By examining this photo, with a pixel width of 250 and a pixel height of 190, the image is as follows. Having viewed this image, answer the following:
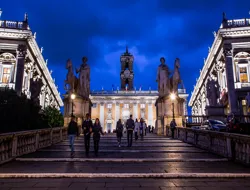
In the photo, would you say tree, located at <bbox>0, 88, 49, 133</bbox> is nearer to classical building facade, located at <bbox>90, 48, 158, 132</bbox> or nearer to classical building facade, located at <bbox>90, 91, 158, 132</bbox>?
classical building facade, located at <bbox>90, 48, 158, 132</bbox>

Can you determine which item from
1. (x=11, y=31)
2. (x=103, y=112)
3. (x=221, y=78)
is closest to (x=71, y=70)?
(x=11, y=31)

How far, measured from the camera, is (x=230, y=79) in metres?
33.0

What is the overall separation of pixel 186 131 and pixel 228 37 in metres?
27.1

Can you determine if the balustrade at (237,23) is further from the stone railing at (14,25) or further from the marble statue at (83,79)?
the stone railing at (14,25)

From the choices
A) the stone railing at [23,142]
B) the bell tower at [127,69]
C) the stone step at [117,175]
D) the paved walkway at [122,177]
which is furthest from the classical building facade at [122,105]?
the stone step at [117,175]

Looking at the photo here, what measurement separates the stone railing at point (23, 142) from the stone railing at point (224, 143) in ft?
26.1

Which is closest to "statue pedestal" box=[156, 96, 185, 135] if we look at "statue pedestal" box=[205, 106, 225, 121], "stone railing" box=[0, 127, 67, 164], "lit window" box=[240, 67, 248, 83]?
"statue pedestal" box=[205, 106, 225, 121]

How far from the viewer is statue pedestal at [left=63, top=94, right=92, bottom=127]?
17.2 m

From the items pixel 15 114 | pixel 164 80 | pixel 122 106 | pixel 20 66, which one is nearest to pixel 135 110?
pixel 122 106

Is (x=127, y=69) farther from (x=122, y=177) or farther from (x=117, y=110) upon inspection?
(x=122, y=177)

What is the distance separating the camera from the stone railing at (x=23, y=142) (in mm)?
7074

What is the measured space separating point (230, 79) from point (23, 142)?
32720 millimetres

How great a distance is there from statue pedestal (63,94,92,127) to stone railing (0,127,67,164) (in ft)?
13.9

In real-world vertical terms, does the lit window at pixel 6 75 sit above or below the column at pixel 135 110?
above
